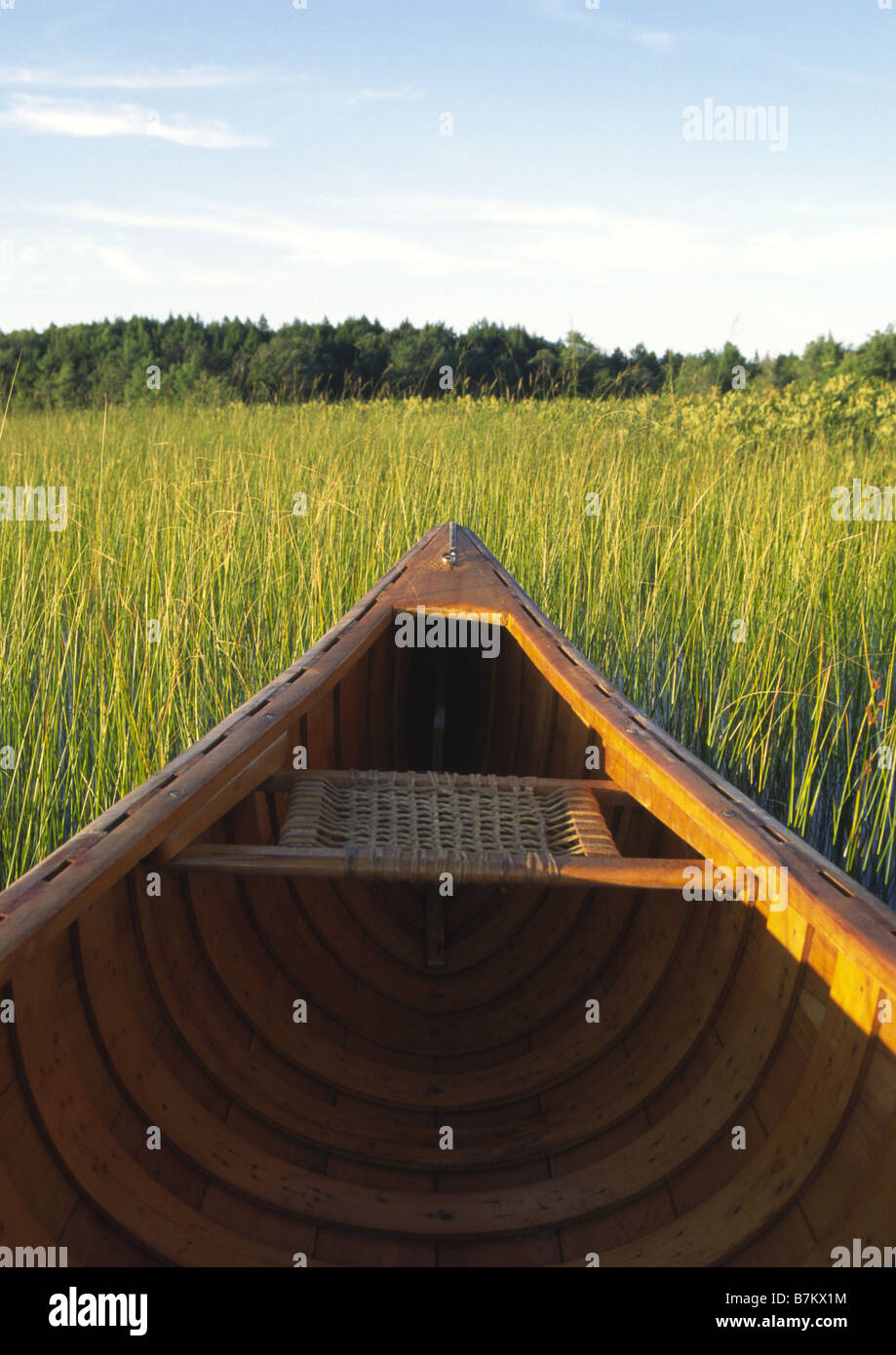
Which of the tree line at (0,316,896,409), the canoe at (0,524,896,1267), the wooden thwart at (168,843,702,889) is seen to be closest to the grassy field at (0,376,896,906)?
the canoe at (0,524,896,1267)

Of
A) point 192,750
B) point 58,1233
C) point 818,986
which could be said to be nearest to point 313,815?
point 192,750

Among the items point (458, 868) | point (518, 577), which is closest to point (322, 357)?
point (518, 577)

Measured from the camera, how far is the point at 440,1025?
2.04 m

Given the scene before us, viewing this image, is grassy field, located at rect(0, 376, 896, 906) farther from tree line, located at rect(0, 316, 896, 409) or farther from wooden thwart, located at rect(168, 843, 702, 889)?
tree line, located at rect(0, 316, 896, 409)

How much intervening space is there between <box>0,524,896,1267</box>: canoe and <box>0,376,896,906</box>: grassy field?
0.65 m

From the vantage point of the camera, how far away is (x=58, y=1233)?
107 centimetres

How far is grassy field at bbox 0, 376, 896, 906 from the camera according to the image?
8.01 feet

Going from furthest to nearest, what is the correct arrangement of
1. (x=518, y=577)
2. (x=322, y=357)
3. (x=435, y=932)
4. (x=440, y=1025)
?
1. (x=322, y=357)
2. (x=518, y=577)
3. (x=435, y=932)
4. (x=440, y=1025)

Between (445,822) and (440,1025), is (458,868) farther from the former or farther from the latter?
(440,1025)

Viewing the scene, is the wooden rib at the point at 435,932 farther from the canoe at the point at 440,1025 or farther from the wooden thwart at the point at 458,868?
the wooden thwart at the point at 458,868

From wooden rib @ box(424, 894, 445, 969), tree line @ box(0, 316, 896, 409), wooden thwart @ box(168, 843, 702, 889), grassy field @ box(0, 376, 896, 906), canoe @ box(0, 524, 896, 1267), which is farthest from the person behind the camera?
tree line @ box(0, 316, 896, 409)

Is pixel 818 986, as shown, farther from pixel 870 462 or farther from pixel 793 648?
pixel 870 462

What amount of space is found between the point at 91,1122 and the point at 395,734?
6.81 feet

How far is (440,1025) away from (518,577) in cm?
252
